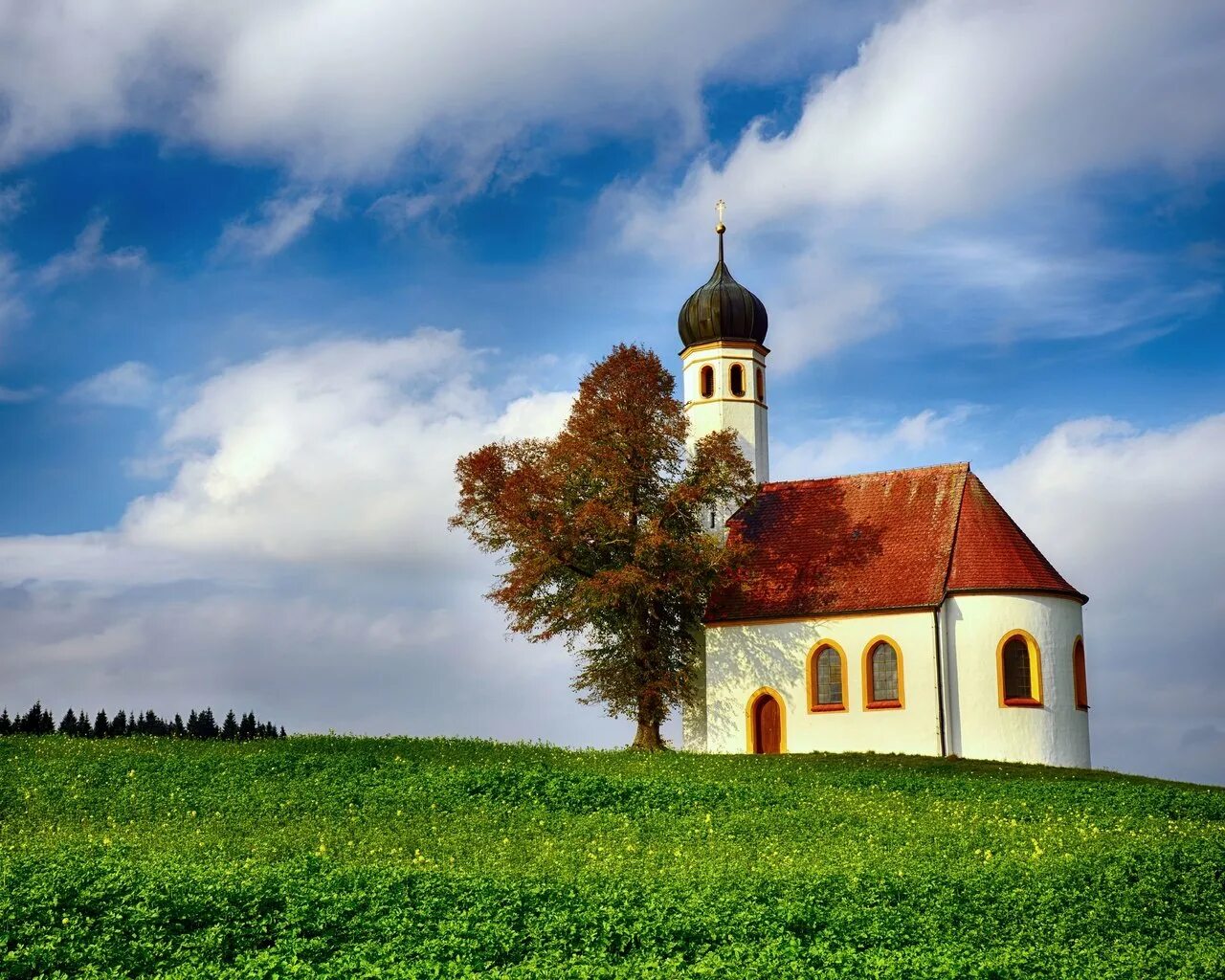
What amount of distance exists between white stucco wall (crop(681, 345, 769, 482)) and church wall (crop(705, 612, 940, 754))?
7816 mm

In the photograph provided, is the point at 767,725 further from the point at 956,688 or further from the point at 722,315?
the point at 722,315

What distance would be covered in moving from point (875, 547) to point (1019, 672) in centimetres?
549

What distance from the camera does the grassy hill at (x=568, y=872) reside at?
12.4 m

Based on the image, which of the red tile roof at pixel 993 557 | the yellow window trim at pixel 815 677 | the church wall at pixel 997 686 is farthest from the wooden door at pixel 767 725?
the red tile roof at pixel 993 557

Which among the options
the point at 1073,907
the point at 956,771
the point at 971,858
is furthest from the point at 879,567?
the point at 1073,907

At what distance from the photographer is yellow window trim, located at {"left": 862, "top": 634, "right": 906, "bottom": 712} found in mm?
36156

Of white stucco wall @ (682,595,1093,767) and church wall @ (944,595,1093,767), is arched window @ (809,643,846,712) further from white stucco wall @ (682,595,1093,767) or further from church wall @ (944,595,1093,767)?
church wall @ (944,595,1093,767)

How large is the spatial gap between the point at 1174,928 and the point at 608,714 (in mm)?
23144

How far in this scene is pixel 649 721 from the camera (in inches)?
1452

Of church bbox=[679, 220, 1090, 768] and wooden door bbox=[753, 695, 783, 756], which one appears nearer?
church bbox=[679, 220, 1090, 768]

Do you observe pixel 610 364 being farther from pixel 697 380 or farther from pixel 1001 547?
pixel 1001 547

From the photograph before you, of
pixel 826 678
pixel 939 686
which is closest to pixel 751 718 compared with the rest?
pixel 826 678

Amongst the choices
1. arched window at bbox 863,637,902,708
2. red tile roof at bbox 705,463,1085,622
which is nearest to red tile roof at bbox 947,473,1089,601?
red tile roof at bbox 705,463,1085,622

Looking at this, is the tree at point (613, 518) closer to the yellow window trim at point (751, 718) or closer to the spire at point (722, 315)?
the yellow window trim at point (751, 718)
